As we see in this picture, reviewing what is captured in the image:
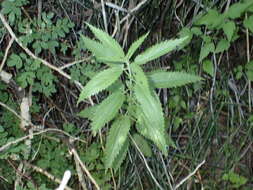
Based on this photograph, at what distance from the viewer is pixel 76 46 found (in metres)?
1.79

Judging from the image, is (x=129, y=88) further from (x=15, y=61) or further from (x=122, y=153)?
(x=15, y=61)

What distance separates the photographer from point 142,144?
1.55 m

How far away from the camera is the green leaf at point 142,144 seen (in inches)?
60.4

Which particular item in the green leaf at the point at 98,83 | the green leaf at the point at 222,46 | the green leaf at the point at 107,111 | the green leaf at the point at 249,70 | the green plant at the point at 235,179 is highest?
the green leaf at the point at 98,83

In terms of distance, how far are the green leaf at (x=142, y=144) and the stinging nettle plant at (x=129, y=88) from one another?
0.20 meters

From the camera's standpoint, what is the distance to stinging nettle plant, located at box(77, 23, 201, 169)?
3.57 feet

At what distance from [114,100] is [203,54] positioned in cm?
64

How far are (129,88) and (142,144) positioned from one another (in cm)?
45

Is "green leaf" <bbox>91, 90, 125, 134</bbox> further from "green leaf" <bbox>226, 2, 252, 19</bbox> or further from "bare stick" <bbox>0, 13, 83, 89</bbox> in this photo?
"green leaf" <bbox>226, 2, 252, 19</bbox>

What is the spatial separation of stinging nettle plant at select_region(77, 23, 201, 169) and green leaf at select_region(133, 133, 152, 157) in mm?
198

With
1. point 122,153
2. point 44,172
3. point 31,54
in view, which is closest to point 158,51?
point 122,153

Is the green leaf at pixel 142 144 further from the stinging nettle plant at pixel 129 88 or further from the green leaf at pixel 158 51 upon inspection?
the green leaf at pixel 158 51

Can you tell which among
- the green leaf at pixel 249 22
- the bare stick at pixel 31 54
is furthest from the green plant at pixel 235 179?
the bare stick at pixel 31 54

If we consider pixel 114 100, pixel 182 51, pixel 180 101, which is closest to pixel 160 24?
pixel 182 51
